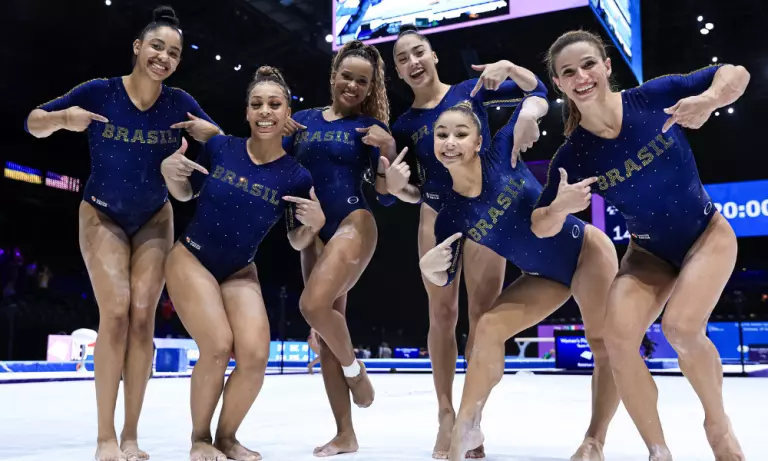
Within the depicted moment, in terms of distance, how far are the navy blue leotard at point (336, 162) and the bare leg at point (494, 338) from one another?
3.27ft

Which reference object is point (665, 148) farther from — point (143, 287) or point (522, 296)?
point (143, 287)

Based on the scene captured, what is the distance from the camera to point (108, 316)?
296 cm

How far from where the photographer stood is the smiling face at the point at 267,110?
312 cm

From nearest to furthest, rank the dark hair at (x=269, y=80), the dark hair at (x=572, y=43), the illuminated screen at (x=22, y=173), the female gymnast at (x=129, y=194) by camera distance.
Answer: the dark hair at (x=572, y=43) < the female gymnast at (x=129, y=194) < the dark hair at (x=269, y=80) < the illuminated screen at (x=22, y=173)

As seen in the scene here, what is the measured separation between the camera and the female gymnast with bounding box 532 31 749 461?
2.43m

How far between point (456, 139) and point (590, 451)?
4.70 feet

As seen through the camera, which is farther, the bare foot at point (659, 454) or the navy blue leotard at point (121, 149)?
the navy blue leotard at point (121, 149)

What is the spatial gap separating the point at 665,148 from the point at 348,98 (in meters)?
1.61

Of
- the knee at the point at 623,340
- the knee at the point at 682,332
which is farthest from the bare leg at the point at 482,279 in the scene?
the knee at the point at 682,332

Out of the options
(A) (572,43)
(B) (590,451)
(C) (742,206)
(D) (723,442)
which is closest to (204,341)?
(B) (590,451)

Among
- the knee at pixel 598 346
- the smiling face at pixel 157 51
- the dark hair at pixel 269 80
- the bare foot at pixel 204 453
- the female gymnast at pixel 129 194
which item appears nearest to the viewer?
the bare foot at pixel 204 453

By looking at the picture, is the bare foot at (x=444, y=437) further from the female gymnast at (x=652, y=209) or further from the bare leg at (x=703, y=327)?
the bare leg at (x=703, y=327)

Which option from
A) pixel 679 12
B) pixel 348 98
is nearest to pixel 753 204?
pixel 679 12

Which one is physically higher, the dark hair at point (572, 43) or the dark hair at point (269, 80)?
the dark hair at point (269, 80)
